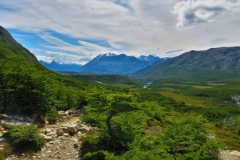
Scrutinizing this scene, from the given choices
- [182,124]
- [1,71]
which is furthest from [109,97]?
[1,71]

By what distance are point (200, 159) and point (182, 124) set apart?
4.99m

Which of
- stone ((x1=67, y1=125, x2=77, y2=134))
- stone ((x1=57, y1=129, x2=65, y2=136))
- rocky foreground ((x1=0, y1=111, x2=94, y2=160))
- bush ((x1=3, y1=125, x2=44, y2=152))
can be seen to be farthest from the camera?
stone ((x1=67, y1=125, x2=77, y2=134))

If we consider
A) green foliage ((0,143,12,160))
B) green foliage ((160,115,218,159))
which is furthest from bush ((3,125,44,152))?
green foliage ((160,115,218,159))

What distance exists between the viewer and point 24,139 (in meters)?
21.8

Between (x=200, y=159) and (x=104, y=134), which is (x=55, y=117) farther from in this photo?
(x=200, y=159)

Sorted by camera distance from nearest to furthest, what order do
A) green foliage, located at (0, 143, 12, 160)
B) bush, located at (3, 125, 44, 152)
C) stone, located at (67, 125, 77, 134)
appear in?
green foliage, located at (0, 143, 12, 160)
bush, located at (3, 125, 44, 152)
stone, located at (67, 125, 77, 134)

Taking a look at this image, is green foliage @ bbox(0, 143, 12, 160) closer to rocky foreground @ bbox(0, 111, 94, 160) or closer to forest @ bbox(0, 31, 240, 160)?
forest @ bbox(0, 31, 240, 160)

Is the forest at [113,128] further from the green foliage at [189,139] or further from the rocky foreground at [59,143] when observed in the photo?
the rocky foreground at [59,143]

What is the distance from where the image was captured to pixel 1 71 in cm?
3072

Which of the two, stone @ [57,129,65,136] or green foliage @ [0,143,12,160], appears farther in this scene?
stone @ [57,129,65,136]

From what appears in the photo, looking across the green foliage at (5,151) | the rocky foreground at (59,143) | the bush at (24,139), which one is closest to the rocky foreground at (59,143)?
the rocky foreground at (59,143)

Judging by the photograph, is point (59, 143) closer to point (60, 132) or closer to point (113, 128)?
point (60, 132)

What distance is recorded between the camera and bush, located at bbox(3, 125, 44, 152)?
21.5 metres

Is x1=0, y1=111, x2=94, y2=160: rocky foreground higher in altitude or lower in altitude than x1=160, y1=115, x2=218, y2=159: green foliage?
lower
